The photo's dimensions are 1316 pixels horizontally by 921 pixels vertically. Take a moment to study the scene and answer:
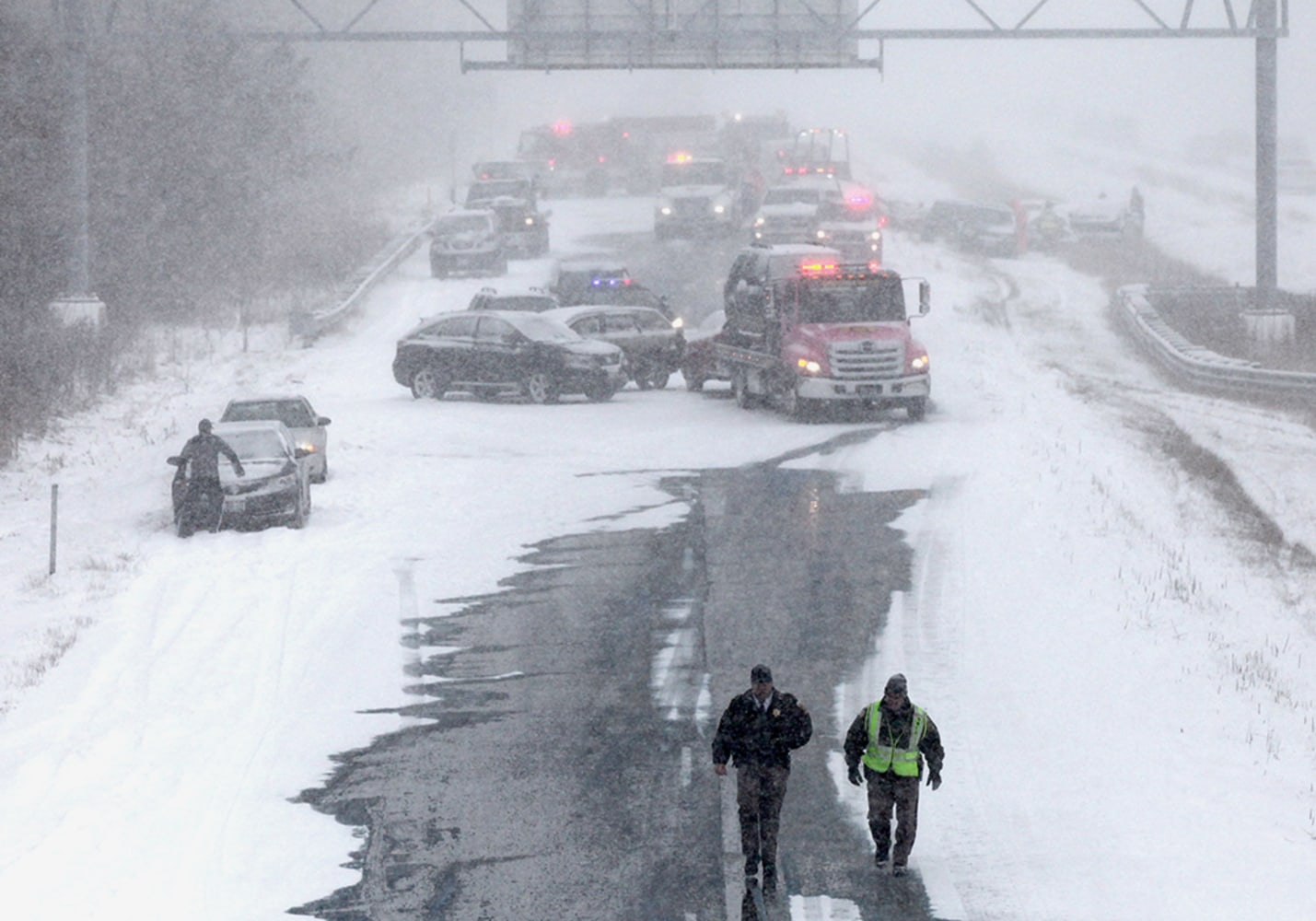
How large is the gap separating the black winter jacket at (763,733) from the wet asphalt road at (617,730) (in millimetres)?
788

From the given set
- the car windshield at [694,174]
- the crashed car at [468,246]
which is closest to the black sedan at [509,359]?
the crashed car at [468,246]

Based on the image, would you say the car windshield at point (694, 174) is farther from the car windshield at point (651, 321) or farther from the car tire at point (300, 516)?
the car tire at point (300, 516)

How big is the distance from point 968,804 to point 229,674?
6495 mm

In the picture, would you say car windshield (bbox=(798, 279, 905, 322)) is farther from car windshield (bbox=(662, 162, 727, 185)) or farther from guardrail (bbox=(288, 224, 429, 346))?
car windshield (bbox=(662, 162, 727, 185))

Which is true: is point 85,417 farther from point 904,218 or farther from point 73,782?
point 904,218

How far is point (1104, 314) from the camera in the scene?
1849 inches

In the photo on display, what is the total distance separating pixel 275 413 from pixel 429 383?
24.8 feet

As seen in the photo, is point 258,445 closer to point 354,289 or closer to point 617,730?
point 617,730

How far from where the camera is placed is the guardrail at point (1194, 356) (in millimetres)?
33062

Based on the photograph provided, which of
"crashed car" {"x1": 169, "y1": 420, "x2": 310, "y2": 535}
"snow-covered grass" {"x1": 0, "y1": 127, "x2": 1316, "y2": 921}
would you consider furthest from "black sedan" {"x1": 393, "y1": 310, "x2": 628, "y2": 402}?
"crashed car" {"x1": 169, "y1": 420, "x2": 310, "y2": 535}

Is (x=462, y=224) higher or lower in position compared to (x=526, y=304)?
higher

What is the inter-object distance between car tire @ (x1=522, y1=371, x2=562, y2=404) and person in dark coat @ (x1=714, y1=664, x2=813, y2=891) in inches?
850

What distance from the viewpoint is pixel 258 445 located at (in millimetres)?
22469

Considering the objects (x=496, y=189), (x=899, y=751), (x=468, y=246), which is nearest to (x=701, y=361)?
(x=468, y=246)
